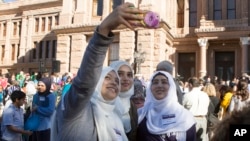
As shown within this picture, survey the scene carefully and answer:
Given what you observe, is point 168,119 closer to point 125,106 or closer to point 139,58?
point 125,106

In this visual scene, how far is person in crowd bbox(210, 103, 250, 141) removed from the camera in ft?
4.39

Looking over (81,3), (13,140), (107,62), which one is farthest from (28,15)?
(13,140)

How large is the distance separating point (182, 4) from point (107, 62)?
832cm

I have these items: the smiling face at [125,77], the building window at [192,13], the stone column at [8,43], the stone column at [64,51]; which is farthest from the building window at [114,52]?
the smiling face at [125,77]

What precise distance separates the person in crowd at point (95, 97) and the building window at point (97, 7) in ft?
76.8

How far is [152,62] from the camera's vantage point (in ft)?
70.9

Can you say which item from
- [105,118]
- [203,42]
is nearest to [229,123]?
[105,118]

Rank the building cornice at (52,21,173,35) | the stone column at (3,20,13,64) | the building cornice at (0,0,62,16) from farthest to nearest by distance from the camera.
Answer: the stone column at (3,20,13,64)
the building cornice at (0,0,62,16)
the building cornice at (52,21,173,35)

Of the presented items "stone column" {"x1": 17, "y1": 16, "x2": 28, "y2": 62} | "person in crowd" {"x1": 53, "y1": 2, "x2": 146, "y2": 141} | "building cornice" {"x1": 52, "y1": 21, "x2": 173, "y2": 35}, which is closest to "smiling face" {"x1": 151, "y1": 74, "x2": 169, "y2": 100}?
"person in crowd" {"x1": 53, "y1": 2, "x2": 146, "y2": 141}

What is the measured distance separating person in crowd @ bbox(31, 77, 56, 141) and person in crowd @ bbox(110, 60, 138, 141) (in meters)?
2.70

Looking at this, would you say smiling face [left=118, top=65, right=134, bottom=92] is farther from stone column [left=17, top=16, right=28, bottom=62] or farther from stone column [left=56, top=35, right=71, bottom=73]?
stone column [left=17, top=16, right=28, bottom=62]

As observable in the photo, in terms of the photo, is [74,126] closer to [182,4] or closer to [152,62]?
[152,62]

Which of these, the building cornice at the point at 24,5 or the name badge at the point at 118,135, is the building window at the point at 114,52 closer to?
the building cornice at the point at 24,5

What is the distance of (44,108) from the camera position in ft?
19.7
